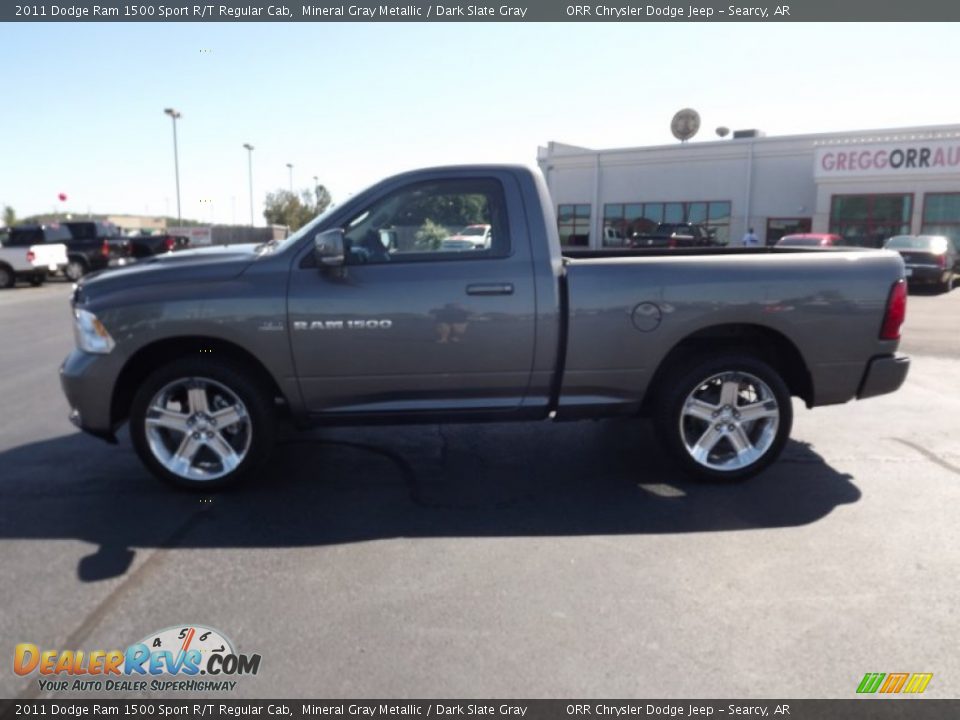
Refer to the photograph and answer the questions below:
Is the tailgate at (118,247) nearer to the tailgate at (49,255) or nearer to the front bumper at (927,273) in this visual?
the tailgate at (49,255)

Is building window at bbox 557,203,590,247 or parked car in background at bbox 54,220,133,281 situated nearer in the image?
parked car in background at bbox 54,220,133,281

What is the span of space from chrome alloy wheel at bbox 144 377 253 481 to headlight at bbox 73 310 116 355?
0.42 m

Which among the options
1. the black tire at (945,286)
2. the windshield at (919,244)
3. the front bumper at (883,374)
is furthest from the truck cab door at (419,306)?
the black tire at (945,286)

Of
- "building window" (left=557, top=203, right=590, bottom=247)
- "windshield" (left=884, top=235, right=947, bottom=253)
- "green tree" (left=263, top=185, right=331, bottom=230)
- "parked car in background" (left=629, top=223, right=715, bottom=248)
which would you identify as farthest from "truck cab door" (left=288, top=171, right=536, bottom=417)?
"green tree" (left=263, top=185, right=331, bottom=230)

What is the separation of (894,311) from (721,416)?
126cm

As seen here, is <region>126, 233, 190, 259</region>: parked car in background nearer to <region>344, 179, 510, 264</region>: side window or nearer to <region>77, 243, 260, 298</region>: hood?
<region>77, 243, 260, 298</region>: hood

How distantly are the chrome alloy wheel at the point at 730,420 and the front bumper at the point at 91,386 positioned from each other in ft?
11.7

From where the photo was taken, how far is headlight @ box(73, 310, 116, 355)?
4.44m

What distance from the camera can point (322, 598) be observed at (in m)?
3.38

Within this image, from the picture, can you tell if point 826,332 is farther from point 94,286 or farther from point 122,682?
point 94,286

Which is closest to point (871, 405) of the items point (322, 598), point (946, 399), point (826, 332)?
point (946, 399)

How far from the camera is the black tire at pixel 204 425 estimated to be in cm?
451

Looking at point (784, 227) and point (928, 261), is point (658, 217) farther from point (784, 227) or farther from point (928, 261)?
point (928, 261)

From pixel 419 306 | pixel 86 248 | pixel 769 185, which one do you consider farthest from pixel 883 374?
pixel 769 185
